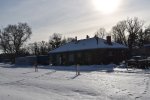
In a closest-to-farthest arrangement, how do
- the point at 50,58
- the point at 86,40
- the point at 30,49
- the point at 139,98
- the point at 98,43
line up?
the point at 139,98 < the point at 98,43 < the point at 86,40 < the point at 50,58 < the point at 30,49

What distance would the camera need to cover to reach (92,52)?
51188mm

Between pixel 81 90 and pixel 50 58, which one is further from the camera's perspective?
pixel 50 58

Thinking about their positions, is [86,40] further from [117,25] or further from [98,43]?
Answer: [117,25]

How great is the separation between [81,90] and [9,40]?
84135mm

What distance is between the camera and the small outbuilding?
50.4 m

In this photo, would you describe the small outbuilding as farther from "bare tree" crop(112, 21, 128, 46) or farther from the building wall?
"bare tree" crop(112, 21, 128, 46)

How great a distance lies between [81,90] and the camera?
17172 millimetres

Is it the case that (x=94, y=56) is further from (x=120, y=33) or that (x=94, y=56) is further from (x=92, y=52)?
(x=120, y=33)

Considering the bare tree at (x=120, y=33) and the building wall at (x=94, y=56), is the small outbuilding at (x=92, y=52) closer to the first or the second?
the building wall at (x=94, y=56)

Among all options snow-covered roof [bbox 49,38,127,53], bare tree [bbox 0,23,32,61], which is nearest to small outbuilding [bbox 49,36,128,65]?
snow-covered roof [bbox 49,38,127,53]

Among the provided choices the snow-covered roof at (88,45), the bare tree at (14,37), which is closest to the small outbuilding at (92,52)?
the snow-covered roof at (88,45)

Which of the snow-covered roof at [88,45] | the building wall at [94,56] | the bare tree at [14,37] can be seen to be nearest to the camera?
the building wall at [94,56]

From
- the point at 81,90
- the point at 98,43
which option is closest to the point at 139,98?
the point at 81,90

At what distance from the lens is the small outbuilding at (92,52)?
5036cm
